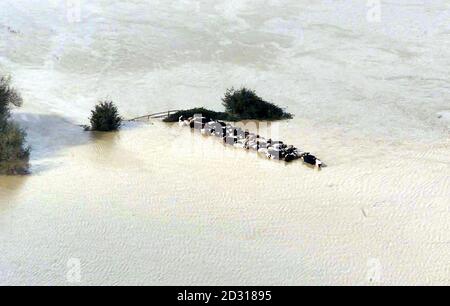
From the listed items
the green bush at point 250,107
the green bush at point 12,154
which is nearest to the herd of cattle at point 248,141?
the green bush at point 250,107

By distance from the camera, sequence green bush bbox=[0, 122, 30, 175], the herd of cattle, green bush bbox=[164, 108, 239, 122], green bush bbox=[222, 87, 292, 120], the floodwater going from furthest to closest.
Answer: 1. green bush bbox=[222, 87, 292, 120]
2. green bush bbox=[164, 108, 239, 122]
3. the herd of cattle
4. green bush bbox=[0, 122, 30, 175]
5. the floodwater

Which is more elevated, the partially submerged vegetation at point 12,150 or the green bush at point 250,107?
the green bush at point 250,107

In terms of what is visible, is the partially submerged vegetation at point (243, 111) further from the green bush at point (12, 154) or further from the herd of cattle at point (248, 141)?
the green bush at point (12, 154)

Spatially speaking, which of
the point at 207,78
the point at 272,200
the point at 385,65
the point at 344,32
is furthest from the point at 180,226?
the point at 344,32

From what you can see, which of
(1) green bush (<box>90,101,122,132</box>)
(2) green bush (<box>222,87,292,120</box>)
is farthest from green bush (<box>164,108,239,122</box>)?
(1) green bush (<box>90,101,122,132</box>)

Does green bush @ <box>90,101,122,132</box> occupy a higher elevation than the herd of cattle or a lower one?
higher

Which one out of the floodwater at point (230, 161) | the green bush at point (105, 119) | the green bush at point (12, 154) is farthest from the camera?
the green bush at point (105, 119)

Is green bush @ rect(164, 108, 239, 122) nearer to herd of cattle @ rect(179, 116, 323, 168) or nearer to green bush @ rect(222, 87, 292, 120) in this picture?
herd of cattle @ rect(179, 116, 323, 168)
